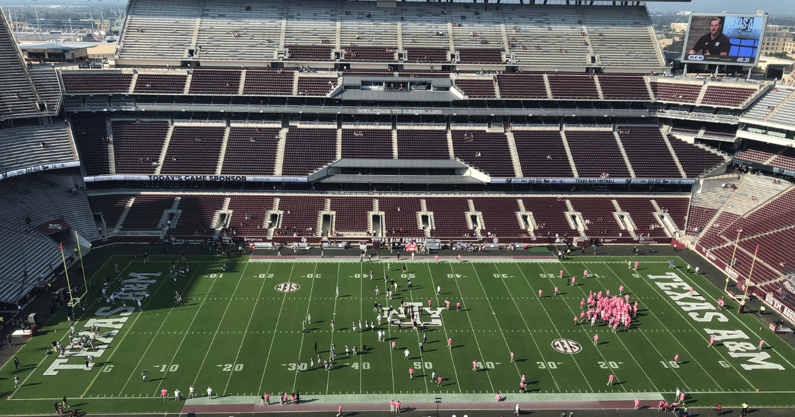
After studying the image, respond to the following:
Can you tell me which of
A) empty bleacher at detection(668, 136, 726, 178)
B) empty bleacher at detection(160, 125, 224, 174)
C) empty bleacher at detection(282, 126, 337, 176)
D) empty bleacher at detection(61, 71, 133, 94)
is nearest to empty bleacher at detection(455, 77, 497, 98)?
empty bleacher at detection(282, 126, 337, 176)

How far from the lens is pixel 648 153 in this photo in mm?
66688

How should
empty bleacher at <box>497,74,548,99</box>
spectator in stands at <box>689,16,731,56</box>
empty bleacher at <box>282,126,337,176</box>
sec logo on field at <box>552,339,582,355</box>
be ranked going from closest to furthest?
sec logo on field at <box>552,339,582,355</box>, empty bleacher at <box>282,126,337,176</box>, spectator in stands at <box>689,16,731,56</box>, empty bleacher at <box>497,74,548,99</box>

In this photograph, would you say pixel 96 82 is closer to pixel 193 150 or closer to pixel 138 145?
pixel 138 145

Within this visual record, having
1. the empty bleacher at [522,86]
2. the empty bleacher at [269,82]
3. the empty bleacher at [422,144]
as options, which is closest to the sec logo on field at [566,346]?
the empty bleacher at [422,144]

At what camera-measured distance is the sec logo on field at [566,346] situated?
38.3 m

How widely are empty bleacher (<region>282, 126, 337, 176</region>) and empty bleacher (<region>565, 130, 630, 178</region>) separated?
29.8 metres

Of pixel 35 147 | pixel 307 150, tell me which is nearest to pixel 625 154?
pixel 307 150

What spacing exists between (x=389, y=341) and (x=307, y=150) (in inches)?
1267

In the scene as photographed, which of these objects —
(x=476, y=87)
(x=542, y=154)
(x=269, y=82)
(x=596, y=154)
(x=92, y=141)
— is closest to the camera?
(x=92, y=141)

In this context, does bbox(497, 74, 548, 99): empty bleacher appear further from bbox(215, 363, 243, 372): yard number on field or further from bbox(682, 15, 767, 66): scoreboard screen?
bbox(215, 363, 243, 372): yard number on field

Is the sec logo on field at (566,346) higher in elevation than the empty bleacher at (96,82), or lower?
lower

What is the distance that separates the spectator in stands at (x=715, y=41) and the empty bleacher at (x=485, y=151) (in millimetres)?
28394

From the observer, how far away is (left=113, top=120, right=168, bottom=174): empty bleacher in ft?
201

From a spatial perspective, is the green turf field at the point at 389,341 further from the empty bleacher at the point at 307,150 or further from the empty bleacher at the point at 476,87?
the empty bleacher at the point at 476,87
